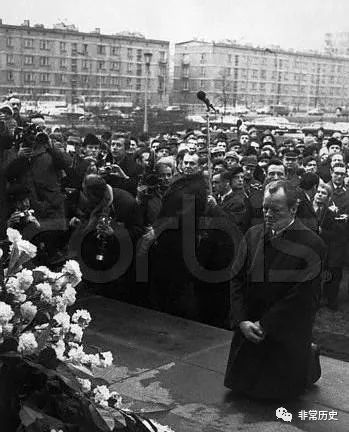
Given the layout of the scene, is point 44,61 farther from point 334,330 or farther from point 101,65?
point 334,330

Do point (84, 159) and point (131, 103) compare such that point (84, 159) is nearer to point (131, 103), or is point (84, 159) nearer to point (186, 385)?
point (186, 385)

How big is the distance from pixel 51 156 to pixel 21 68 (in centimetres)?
2660

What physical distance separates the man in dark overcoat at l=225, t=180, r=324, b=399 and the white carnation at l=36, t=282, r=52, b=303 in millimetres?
1850

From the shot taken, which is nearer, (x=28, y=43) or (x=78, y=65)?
(x=28, y=43)

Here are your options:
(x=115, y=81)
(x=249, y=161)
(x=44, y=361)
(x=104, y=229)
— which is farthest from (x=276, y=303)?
(x=115, y=81)

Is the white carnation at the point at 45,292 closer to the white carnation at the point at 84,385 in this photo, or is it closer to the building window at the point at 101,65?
the white carnation at the point at 84,385

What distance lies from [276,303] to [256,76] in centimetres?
6411

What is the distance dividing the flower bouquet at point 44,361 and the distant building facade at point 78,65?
2690cm

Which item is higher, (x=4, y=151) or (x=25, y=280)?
(x=4, y=151)

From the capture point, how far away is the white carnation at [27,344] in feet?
8.57

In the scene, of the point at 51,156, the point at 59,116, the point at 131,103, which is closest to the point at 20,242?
the point at 51,156

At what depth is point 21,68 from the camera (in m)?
32.4

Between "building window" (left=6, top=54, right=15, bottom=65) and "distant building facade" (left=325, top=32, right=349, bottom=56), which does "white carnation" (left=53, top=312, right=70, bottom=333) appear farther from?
"distant building facade" (left=325, top=32, right=349, bottom=56)

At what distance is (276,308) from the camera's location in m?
4.30
